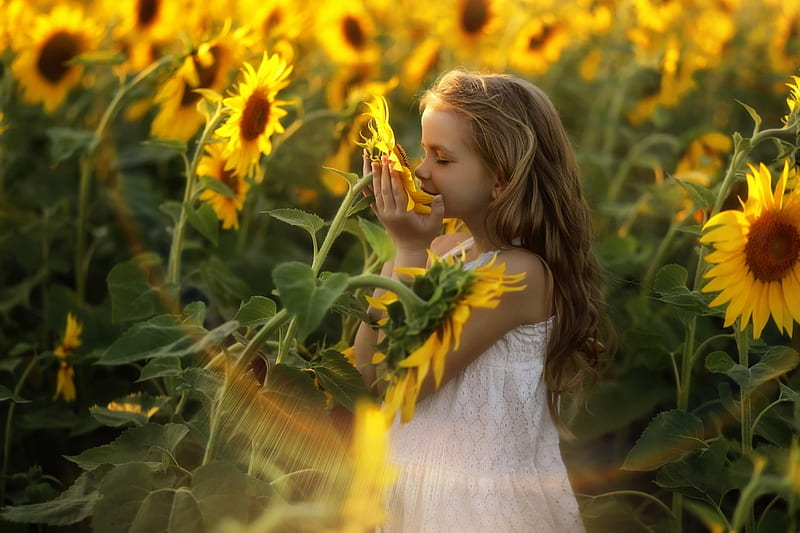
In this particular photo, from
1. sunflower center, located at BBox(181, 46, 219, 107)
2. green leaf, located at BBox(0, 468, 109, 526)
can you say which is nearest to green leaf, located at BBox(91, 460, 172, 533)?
green leaf, located at BBox(0, 468, 109, 526)

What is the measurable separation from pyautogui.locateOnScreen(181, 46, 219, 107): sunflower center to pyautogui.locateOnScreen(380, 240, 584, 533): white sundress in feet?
2.84

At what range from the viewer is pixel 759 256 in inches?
55.4

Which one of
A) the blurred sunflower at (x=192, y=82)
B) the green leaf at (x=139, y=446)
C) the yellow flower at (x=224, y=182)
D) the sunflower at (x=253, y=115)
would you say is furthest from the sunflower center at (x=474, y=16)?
the green leaf at (x=139, y=446)

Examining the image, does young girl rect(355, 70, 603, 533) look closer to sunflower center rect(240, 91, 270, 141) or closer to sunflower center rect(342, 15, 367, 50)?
sunflower center rect(240, 91, 270, 141)

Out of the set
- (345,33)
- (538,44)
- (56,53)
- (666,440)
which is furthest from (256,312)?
(538,44)

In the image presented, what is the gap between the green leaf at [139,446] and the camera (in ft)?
4.47

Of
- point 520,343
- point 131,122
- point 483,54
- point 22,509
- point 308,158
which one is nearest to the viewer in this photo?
point 22,509

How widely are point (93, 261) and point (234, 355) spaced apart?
132 centimetres

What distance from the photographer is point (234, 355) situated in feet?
4.51

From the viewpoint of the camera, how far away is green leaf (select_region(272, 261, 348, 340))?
103 centimetres

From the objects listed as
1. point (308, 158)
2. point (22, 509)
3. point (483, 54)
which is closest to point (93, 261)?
point (308, 158)

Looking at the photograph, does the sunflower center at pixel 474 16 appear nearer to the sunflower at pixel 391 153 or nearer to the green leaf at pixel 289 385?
the sunflower at pixel 391 153

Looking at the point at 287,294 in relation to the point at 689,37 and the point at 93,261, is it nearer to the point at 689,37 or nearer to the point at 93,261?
the point at 93,261

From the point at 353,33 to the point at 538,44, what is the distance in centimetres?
67
